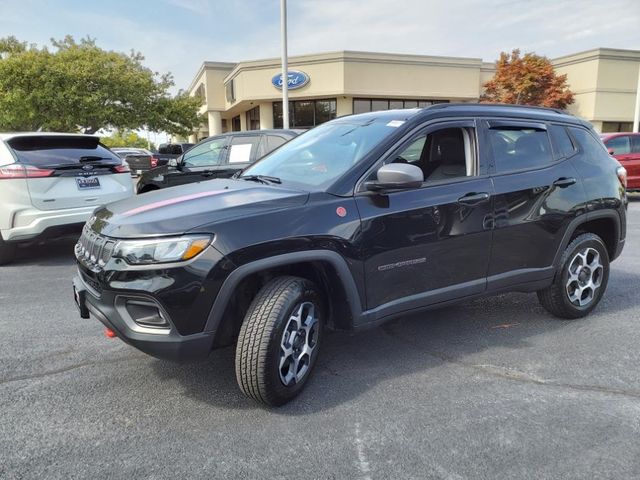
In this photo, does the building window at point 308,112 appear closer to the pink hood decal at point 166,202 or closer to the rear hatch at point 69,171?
the rear hatch at point 69,171

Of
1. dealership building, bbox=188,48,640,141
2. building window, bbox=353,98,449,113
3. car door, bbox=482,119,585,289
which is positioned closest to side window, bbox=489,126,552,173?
car door, bbox=482,119,585,289

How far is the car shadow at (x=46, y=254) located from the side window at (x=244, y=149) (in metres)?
2.69

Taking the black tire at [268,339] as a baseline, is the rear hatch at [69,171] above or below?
above

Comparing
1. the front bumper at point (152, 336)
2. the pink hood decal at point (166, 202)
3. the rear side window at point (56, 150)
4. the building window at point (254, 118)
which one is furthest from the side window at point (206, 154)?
the building window at point (254, 118)

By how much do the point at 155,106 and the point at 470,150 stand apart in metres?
24.7

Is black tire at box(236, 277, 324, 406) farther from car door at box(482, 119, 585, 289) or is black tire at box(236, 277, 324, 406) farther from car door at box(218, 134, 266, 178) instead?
car door at box(218, 134, 266, 178)

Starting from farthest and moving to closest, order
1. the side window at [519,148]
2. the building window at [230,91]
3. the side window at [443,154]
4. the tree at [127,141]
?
the tree at [127,141] < the building window at [230,91] < the side window at [519,148] < the side window at [443,154]

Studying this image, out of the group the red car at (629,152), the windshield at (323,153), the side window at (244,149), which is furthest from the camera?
the red car at (629,152)

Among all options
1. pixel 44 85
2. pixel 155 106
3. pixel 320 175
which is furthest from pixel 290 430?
pixel 155 106

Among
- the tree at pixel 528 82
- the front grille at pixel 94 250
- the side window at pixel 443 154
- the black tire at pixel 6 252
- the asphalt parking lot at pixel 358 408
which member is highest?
the tree at pixel 528 82

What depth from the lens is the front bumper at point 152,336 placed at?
2543mm

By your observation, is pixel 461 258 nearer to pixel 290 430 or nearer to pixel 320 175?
pixel 320 175

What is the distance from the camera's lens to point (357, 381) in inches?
→ 124

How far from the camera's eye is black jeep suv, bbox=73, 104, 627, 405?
2.56 m
